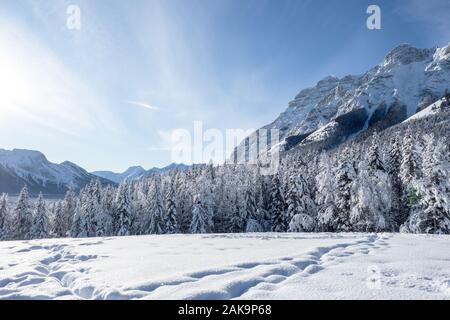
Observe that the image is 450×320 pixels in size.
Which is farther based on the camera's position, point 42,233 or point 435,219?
point 42,233

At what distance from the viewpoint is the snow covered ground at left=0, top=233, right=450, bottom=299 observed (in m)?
5.69

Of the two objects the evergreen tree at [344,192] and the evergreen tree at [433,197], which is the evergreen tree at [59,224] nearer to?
the evergreen tree at [344,192]

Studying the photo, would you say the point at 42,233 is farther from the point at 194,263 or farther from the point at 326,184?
the point at 194,263

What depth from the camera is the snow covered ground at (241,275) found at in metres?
5.69

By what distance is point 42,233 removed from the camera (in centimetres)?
5625

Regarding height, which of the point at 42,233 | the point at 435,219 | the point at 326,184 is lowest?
the point at 42,233

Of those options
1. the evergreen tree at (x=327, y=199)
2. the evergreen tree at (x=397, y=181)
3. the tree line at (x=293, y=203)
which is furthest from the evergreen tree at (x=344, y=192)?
the evergreen tree at (x=397, y=181)

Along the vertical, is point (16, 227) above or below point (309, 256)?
below

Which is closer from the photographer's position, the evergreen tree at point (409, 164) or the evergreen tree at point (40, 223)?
the evergreen tree at point (409, 164)

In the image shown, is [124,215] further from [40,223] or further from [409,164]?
[409,164]
